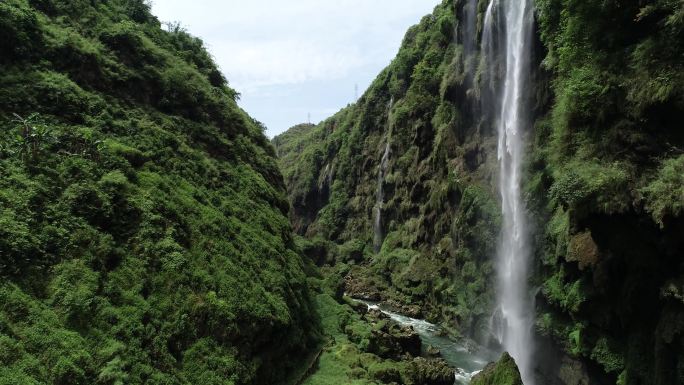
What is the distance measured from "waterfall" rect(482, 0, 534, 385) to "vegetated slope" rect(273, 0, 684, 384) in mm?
1309

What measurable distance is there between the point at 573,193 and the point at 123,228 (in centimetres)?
1881

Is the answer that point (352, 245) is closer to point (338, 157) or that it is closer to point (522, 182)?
point (338, 157)

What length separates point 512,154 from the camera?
34.6 m

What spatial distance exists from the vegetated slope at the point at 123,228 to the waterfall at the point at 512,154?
1295 cm

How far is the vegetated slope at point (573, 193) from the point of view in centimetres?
1576

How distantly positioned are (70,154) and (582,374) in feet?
84.9

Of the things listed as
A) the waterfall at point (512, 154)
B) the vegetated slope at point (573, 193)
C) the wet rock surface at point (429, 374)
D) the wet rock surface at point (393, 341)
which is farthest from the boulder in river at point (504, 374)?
the wet rock surface at point (393, 341)

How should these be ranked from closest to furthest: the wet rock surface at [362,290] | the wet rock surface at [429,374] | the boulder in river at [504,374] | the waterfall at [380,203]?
the boulder in river at [504,374] → the wet rock surface at [429,374] → the wet rock surface at [362,290] → the waterfall at [380,203]

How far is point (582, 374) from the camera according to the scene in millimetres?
21734

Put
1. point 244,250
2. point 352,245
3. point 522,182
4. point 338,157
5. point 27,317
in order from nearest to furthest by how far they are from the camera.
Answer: point 27,317 < point 244,250 < point 522,182 < point 352,245 < point 338,157

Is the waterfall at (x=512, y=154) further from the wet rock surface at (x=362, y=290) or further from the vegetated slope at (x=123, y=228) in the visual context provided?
the wet rock surface at (x=362, y=290)

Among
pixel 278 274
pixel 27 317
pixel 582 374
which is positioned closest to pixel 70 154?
pixel 27 317

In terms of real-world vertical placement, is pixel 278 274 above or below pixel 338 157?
below

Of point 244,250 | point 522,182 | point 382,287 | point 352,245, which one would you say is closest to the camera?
point 244,250
